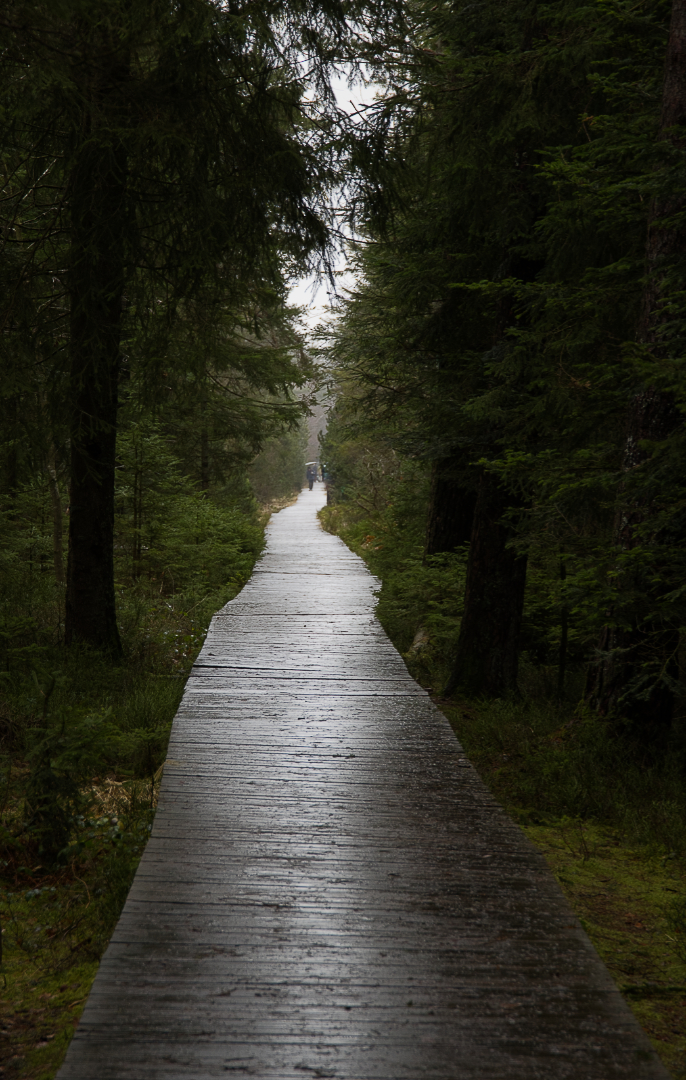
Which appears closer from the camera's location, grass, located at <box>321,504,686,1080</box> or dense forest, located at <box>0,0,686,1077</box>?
grass, located at <box>321,504,686,1080</box>

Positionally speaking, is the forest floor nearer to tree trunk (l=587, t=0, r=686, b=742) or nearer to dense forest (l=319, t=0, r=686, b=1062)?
dense forest (l=319, t=0, r=686, b=1062)

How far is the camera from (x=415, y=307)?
943cm

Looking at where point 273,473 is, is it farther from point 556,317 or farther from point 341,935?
point 341,935

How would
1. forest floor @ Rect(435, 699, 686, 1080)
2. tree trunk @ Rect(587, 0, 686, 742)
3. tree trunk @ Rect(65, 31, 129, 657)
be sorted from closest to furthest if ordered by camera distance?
forest floor @ Rect(435, 699, 686, 1080)
tree trunk @ Rect(587, 0, 686, 742)
tree trunk @ Rect(65, 31, 129, 657)

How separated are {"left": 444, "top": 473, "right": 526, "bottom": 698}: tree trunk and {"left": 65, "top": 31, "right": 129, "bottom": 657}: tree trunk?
3668mm

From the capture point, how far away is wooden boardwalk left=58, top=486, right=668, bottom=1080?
2.50 m

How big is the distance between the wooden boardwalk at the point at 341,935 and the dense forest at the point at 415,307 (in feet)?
2.39

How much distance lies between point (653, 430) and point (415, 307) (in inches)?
171

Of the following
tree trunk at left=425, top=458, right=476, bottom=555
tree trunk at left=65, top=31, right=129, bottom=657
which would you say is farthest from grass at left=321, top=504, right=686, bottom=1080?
tree trunk at left=65, top=31, right=129, bottom=657

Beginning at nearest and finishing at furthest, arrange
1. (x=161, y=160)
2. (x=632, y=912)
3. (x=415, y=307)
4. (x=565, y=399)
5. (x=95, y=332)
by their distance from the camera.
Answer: (x=632, y=912) < (x=95, y=332) < (x=161, y=160) < (x=565, y=399) < (x=415, y=307)

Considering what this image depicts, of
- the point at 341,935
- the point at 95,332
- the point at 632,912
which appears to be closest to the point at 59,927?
the point at 341,935

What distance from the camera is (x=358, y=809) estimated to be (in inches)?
178

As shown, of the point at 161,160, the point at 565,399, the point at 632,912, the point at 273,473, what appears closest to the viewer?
the point at 632,912

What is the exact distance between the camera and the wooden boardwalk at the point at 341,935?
250 cm
